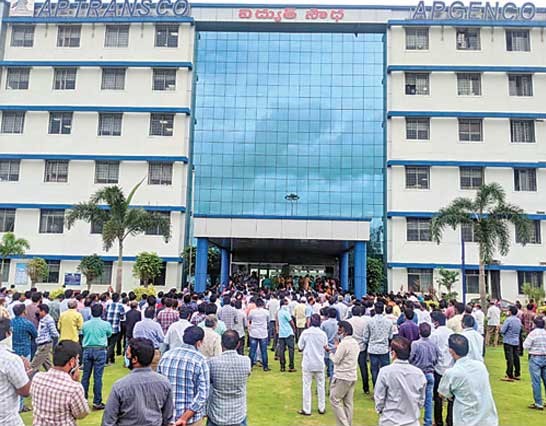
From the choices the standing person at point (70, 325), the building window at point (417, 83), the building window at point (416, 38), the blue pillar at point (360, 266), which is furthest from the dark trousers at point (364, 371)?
the building window at point (416, 38)

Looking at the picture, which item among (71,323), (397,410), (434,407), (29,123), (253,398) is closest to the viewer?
(397,410)

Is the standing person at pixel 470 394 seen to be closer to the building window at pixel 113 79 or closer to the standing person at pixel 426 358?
the standing person at pixel 426 358

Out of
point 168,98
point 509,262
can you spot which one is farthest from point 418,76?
point 168,98

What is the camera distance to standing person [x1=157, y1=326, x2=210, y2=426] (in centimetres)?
454

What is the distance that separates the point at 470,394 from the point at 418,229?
2592 cm

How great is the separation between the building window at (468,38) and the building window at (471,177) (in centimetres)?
794

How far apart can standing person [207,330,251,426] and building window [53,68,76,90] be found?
3073 centimetres

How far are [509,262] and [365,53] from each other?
17.6 metres

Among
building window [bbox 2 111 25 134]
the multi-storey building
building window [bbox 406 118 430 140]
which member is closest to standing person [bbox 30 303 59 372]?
Result: the multi-storey building

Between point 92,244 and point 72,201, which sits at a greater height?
point 72,201

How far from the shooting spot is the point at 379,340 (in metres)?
8.98

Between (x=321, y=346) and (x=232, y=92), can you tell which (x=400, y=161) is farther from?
(x=321, y=346)

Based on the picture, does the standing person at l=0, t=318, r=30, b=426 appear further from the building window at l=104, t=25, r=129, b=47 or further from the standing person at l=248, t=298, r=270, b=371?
the building window at l=104, t=25, r=129, b=47

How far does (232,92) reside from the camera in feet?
118
